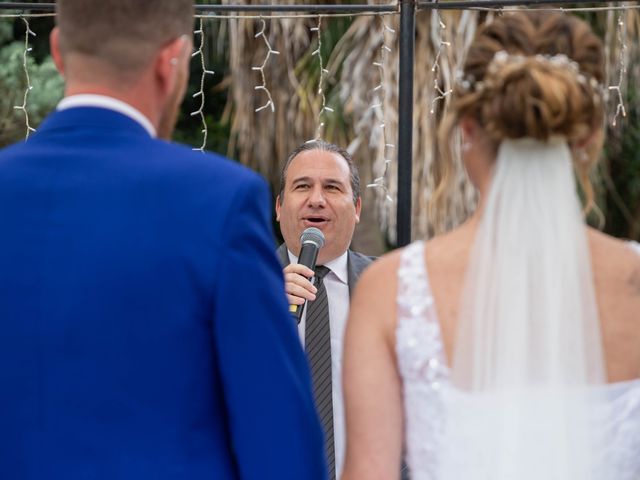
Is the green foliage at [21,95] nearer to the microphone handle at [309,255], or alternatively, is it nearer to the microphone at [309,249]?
the microphone at [309,249]

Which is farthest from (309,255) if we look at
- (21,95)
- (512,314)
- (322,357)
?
(21,95)

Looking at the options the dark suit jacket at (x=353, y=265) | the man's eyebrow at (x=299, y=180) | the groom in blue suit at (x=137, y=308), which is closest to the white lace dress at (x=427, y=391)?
the groom in blue suit at (x=137, y=308)

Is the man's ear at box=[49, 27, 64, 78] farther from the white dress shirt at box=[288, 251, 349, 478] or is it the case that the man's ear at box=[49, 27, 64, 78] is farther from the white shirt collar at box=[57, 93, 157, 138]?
the white dress shirt at box=[288, 251, 349, 478]

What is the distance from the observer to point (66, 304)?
227 cm

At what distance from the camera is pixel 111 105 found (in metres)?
2.38

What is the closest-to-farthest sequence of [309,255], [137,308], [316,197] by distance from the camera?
[137,308], [309,255], [316,197]

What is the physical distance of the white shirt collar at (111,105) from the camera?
238cm

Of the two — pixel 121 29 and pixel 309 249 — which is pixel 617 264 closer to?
pixel 121 29

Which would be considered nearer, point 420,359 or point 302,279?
point 420,359

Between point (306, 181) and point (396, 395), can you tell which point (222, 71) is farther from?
point (396, 395)

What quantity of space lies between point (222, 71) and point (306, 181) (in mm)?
9084

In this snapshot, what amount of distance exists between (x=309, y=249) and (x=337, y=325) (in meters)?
0.41

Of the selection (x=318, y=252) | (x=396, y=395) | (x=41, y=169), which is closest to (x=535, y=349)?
(x=396, y=395)

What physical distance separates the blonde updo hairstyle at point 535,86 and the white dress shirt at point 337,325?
1992 millimetres
